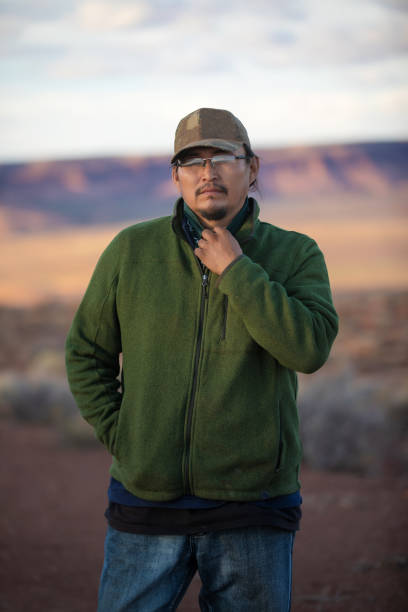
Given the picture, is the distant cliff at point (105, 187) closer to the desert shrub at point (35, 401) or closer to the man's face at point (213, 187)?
the desert shrub at point (35, 401)

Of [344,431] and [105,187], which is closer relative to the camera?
[344,431]

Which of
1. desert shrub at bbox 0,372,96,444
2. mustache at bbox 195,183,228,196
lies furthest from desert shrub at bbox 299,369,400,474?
mustache at bbox 195,183,228,196

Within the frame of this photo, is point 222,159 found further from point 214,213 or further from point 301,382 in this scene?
point 301,382

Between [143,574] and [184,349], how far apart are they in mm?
667

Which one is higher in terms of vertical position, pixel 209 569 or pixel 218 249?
pixel 218 249

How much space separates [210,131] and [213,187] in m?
0.18

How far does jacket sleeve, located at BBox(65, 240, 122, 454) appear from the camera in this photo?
6.97 ft

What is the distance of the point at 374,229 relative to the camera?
15.8 metres

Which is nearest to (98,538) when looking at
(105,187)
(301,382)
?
(301,382)

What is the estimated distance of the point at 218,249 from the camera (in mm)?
1977

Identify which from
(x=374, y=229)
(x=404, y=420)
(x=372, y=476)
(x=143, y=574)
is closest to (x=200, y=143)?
(x=143, y=574)

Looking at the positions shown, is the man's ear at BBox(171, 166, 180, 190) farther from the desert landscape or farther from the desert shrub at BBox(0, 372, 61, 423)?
the desert shrub at BBox(0, 372, 61, 423)

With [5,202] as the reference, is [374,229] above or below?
below

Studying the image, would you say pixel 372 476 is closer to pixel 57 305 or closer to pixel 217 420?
pixel 217 420
